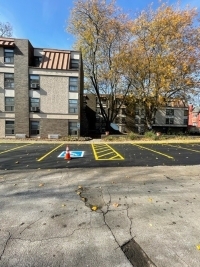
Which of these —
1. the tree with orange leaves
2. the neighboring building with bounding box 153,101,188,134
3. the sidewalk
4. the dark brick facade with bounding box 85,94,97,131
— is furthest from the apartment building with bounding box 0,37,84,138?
the neighboring building with bounding box 153,101,188,134

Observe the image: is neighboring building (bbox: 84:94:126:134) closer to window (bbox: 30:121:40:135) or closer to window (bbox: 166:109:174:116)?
window (bbox: 166:109:174:116)

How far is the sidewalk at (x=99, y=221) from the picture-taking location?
2607mm

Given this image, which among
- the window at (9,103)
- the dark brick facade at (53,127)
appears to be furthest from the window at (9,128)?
the dark brick facade at (53,127)

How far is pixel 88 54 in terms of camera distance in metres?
29.8

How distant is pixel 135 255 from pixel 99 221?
103cm

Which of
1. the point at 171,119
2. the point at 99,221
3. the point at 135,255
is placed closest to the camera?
the point at 135,255

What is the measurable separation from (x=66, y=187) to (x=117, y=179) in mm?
1690

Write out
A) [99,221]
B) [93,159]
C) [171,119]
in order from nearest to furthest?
[99,221]
[93,159]
[171,119]

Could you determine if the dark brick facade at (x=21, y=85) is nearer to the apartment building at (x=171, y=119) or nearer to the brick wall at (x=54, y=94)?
the brick wall at (x=54, y=94)

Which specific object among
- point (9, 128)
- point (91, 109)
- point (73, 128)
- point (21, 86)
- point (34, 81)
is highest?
point (34, 81)

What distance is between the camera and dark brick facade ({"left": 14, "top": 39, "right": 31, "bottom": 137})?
25281mm

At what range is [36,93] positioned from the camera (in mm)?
26234

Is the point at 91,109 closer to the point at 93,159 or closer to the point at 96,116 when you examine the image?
the point at 96,116

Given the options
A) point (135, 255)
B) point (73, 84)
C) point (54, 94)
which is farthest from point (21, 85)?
point (135, 255)
